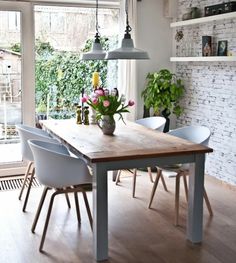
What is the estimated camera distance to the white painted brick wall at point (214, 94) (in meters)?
4.85

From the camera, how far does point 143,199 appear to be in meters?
4.55

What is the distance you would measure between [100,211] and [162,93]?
8.89 feet

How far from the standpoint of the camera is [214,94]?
16.8 ft

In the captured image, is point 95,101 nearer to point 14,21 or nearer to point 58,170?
point 58,170

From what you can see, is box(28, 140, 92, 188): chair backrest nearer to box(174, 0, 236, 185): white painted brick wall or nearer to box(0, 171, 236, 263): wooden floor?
box(0, 171, 236, 263): wooden floor

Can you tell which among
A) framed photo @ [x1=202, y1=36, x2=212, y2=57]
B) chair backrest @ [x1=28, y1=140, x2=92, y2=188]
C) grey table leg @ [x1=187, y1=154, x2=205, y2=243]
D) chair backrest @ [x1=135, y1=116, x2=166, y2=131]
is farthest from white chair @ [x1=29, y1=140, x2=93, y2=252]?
framed photo @ [x1=202, y1=36, x2=212, y2=57]

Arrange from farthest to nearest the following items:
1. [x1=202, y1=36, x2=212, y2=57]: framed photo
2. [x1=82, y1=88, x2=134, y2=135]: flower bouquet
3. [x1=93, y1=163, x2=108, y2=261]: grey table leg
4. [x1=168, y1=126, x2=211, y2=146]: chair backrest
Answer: [x1=202, y1=36, x2=212, y2=57]: framed photo
[x1=168, y1=126, x2=211, y2=146]: chair backrest
[x1=82, y1=88, x2=134, y2=135]: flower bouquet
[x1=93, y1=163, x2=108, y2=261]: grey table leg

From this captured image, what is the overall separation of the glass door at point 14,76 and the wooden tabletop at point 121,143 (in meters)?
1.10

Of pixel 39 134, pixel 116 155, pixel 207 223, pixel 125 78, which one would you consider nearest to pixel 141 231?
pixel 207 223

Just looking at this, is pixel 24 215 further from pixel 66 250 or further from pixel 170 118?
pixel 170 118

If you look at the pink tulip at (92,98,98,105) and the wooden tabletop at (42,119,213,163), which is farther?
the pink tulip at (92,98,98,105)

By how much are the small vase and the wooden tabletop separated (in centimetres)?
5

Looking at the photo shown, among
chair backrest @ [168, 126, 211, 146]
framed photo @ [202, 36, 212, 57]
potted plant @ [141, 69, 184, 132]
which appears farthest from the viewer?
potted plant @ [141, 69, 184, 132]

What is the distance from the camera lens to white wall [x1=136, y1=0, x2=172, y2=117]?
5750 mm
